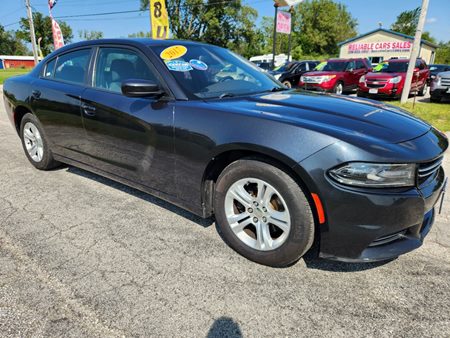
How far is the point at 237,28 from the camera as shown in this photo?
152 feet

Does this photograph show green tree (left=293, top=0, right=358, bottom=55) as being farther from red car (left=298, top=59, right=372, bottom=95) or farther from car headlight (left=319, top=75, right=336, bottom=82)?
car headlight (left=319, top=75, right=336, bottom=82)

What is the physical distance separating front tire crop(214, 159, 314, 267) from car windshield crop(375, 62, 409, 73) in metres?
12.2

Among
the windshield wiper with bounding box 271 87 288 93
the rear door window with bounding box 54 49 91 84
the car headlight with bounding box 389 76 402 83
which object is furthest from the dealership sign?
the rear door window with bounding box 54 49 91 84

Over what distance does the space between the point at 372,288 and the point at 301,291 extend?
0.47 m

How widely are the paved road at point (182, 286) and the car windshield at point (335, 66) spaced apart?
1167 centimetres

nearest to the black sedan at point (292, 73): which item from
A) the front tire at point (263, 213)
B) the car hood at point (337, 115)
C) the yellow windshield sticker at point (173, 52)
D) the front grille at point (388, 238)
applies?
the yellow windshield sticker at point (173, 52)

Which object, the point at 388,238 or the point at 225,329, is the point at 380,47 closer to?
the point at 388,238

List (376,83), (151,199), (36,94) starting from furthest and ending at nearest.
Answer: (376,83)
(36,94)
(151,199)

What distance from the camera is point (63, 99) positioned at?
11.5 ft

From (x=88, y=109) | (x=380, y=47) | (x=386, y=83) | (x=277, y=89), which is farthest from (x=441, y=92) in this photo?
(x=380, y=47)

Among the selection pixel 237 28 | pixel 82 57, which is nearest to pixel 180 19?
pixel 237 28

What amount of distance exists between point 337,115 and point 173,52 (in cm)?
155

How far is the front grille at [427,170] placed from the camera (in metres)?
2.04

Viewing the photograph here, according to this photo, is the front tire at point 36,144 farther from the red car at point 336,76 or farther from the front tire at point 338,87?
the front tire at point 338,87
